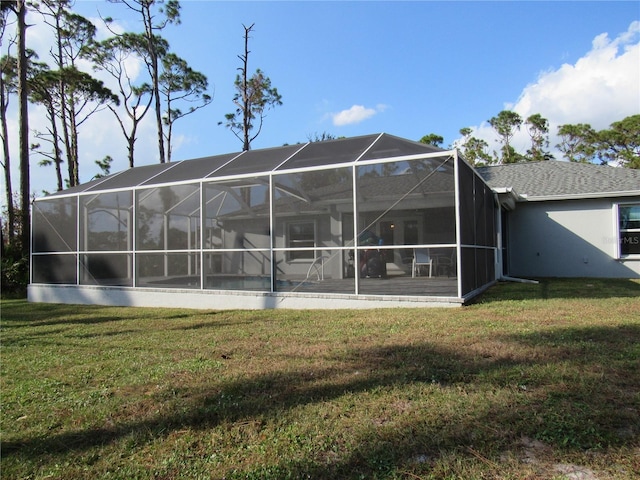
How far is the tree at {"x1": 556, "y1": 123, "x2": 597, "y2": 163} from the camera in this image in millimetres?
34312

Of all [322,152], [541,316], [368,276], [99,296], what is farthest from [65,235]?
[541,316]

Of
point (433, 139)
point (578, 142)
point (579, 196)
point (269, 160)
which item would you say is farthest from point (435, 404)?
point (578, 142)

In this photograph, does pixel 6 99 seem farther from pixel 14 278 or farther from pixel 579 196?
pixel 579 196

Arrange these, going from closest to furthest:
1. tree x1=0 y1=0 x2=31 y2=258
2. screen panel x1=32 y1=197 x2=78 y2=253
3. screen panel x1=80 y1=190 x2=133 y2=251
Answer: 1. screen panel x1=80 y1=190 x2=133 y2=251
2. screen panel x1=32 y1=197 x2=78 y2=253
3. tree x1=0 y1=0 x2=31 y2=258

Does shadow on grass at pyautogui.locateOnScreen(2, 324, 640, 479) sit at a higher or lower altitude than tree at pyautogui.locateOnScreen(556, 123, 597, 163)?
lower

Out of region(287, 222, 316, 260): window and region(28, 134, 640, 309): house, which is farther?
region(287, 222, 316, 260): window

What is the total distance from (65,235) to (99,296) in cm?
219

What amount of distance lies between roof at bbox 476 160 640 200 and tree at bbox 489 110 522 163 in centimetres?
2054

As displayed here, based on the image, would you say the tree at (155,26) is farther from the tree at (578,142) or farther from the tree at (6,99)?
the tree at (578,142)

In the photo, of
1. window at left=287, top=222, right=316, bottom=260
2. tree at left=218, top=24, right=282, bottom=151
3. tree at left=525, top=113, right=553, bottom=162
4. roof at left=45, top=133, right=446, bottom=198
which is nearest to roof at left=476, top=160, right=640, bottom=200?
roof at left=45, top=133, right=446, bottom=198

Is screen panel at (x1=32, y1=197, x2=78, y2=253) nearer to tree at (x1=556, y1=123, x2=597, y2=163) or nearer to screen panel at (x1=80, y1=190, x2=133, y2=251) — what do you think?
screen panel at (x1=80, y1=190, x2=133, y2=251)

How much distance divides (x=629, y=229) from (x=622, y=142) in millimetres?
25107

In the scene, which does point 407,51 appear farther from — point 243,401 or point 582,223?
point 243,401

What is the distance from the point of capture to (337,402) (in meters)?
3.05
